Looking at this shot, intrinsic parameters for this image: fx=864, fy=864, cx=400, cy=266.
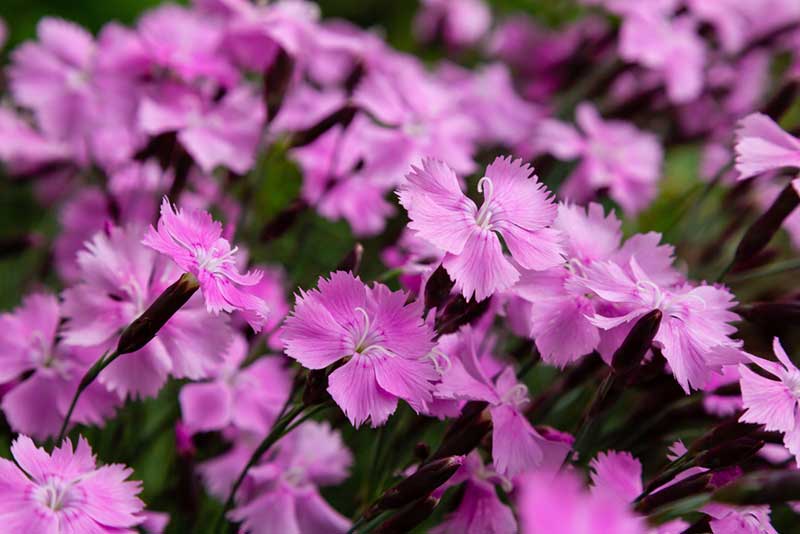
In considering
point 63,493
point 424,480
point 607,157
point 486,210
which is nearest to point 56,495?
point 63,493

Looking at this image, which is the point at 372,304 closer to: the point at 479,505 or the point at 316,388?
the point at 316,388

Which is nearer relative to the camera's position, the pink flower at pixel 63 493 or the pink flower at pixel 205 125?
the pink flower at pixel 63 493

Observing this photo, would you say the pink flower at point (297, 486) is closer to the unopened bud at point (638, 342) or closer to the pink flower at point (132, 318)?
the pink flower at point (132, 318)

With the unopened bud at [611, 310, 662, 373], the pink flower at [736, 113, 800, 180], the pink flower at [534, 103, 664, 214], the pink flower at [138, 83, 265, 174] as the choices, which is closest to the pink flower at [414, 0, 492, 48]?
the pink flower at [534, 103, 664, 214]

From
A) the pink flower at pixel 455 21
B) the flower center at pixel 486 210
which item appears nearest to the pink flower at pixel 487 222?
the flower center at pixel 486 210

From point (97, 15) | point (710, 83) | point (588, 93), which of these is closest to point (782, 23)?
point (710, 83)

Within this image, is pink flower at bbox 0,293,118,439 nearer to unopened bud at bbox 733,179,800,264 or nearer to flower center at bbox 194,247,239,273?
flower center at bbox 194,247,239,273

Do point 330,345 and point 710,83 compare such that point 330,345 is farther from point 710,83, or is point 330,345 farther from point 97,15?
point 97,15
